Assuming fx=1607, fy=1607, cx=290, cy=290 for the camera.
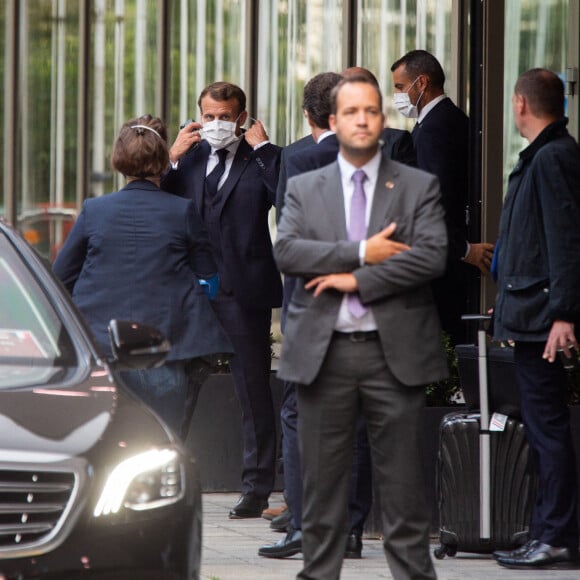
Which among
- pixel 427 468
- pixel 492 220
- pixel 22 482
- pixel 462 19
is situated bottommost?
pixel 427 468

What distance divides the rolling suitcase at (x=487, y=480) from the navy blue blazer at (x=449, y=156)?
4.25ft

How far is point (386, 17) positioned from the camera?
37.3 ft

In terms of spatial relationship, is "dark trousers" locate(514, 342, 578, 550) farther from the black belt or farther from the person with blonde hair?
the black belt

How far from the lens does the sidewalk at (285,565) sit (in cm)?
677

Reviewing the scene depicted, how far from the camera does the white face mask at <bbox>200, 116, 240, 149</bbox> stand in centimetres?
820

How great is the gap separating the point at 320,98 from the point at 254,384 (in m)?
2.04

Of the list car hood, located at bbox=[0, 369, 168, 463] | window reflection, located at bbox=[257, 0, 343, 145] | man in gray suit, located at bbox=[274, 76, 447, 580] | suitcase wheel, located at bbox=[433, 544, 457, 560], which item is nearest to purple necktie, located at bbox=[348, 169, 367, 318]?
man in gray suit, located at bbox=[274, 76, 447, 580]

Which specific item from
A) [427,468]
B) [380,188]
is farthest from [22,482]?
[427,468]

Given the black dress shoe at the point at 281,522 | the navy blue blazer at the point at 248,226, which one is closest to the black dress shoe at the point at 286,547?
the black dress shoe at the point at 281,522

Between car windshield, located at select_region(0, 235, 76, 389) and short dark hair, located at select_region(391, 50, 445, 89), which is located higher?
short dark hair, located at select_region(391, 50, 445, 89)

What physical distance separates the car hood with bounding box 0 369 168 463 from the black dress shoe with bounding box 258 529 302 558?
2059 millimetres

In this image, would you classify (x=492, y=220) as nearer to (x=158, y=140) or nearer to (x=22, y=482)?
(x=158, y=140)

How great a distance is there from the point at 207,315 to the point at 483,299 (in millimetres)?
2775

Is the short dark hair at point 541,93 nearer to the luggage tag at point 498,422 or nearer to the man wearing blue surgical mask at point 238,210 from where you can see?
the luggage tag at point 498,422
